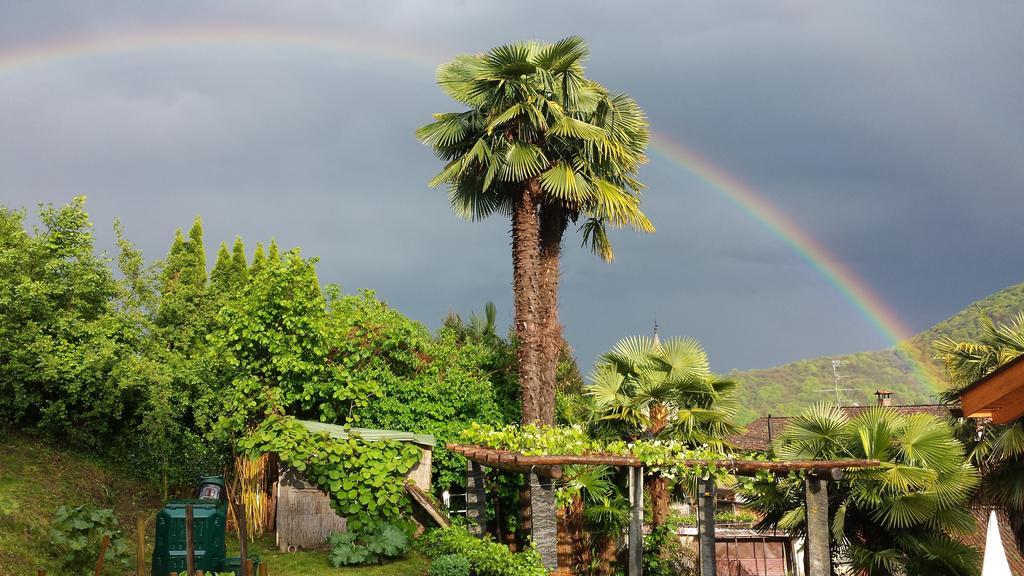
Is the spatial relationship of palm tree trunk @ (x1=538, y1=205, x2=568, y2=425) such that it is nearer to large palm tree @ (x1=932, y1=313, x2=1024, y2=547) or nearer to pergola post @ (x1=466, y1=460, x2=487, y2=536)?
pergola post @ (x1=466, y1=460, x2=487, y2=536)

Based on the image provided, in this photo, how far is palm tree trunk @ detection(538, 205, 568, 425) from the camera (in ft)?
57.7

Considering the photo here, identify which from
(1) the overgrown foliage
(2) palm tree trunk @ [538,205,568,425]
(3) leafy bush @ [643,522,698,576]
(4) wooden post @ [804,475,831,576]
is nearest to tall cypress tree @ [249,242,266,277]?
(1) the overgrown foliage

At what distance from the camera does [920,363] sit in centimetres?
6669

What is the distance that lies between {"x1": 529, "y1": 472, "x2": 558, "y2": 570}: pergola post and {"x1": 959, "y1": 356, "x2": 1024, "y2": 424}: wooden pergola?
22.9ft

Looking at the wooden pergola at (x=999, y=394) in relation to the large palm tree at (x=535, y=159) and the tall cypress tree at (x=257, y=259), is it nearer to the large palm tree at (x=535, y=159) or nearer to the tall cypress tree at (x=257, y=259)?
the large palm tree at (x=535, y=159)

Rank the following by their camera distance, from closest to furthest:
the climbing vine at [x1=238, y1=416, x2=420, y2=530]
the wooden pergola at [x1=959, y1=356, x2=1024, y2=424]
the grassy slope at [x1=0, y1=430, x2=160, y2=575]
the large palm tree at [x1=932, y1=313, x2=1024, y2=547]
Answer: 1. the wooden pergola at [x1=959, y1=356, x2=1024, y2=424]
2. the large palm tree at [x1=932, y1=313, x2=1024, y2=547]
3. the grassy slope at [x1=0, y1=430, x2=160, y2=575]
4. the climbing vine at [x1=238, y1=416, x2=420, y2=530]

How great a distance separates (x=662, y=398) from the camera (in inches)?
636

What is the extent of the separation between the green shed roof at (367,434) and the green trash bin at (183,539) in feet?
13.3

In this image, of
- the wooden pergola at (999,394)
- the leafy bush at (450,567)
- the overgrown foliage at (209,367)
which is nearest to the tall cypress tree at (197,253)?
the overgrown foliage at (209,367)

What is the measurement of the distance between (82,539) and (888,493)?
36.8ft

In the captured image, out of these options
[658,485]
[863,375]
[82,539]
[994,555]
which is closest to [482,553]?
[658,485]

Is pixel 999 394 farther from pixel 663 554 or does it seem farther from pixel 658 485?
pixel 658 485

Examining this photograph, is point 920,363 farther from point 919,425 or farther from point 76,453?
point 76,453

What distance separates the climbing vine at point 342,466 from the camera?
593 inches
